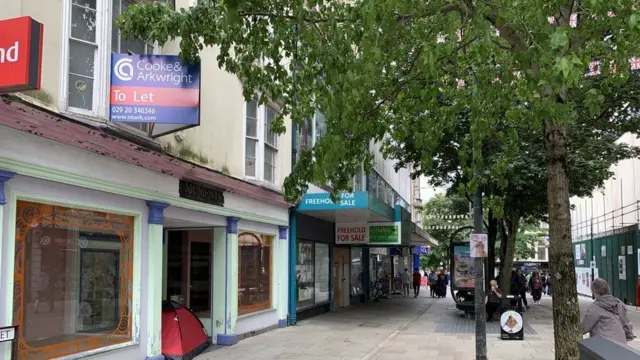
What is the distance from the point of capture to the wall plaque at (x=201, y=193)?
11.0 meters

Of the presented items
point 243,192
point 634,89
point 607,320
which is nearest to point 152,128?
point 243,192

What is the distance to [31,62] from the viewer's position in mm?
5719

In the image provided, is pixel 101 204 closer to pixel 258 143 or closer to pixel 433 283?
pixel 258 143

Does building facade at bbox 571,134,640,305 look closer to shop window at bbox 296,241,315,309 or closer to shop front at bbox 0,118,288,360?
shop window at bbox 296,241,315,309

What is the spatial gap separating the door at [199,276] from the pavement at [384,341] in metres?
1.26

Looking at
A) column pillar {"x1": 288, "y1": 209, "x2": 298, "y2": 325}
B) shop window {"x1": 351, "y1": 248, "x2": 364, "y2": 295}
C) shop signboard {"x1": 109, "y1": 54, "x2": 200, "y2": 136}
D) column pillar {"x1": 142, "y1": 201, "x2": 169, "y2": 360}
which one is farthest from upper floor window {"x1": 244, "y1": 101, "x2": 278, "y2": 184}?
shop window {"x1": 351, "y1": 248, "x2": 364, "y2": 295}

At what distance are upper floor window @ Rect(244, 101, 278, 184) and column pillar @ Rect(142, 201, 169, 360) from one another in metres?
4.22

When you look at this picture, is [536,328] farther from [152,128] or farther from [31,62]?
[31,62]

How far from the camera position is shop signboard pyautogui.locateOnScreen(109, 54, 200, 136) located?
28.0 feet

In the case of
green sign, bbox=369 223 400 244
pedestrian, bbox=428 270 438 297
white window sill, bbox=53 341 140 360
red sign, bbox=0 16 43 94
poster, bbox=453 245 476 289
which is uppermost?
red sign, bbox=0 16 43 94

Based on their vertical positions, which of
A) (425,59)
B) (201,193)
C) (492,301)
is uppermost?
(425,59)

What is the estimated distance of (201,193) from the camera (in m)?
11.6

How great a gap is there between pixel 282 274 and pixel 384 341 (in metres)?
3.34

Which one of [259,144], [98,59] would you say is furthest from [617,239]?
[98,59]
